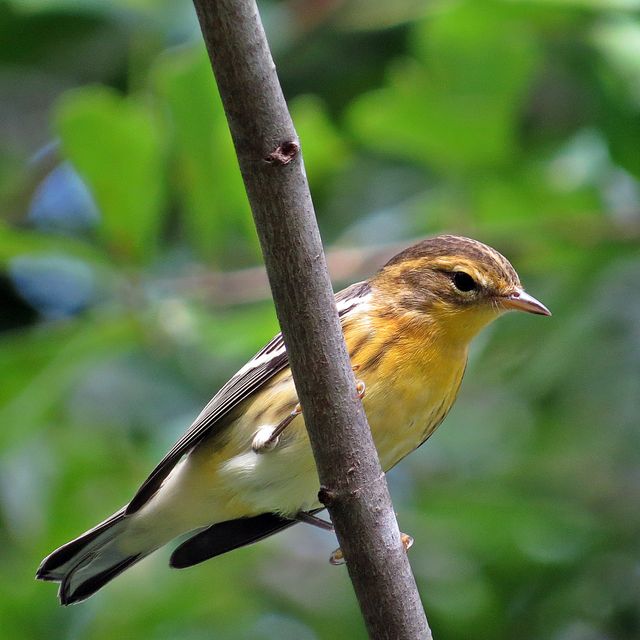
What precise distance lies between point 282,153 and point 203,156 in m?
2.27

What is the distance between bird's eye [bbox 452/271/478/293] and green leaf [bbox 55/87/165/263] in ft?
4.23

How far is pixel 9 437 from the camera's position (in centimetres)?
457

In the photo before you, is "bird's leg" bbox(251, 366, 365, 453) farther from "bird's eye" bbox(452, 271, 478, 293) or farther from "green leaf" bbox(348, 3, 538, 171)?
"green leaf" bbox(348, 3, 538, 171)

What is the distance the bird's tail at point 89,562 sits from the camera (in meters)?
4.15

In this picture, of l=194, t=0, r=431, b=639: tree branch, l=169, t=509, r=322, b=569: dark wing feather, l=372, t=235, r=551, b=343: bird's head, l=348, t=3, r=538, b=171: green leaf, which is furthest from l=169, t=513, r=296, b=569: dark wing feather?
l=348, t=3, r=538, b=171: green leaf

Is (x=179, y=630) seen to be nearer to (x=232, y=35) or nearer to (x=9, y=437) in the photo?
(x=9, y=437)

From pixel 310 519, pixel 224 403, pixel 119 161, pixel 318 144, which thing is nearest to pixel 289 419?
pixel 224 403

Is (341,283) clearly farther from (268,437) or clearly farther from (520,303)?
(268,437)

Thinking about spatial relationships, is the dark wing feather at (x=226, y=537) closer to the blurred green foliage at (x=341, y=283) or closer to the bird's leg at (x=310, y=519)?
the bird's leg at (x=310, y=519)

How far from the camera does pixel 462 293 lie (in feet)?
13.5

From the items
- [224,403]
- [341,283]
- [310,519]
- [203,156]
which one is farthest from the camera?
[341,283]

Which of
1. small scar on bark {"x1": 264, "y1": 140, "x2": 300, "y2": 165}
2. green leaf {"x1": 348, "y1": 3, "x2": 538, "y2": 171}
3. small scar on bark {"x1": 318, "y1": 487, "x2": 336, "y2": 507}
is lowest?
small scar on bark {"x1": 318, "y1": 487, "x2": 336, "y2": 507}

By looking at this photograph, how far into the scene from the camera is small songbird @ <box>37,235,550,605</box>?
3.81 m

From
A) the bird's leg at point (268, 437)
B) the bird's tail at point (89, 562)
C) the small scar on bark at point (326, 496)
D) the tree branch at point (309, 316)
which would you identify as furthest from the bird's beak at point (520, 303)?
the bird's tail at point (89, 562)
